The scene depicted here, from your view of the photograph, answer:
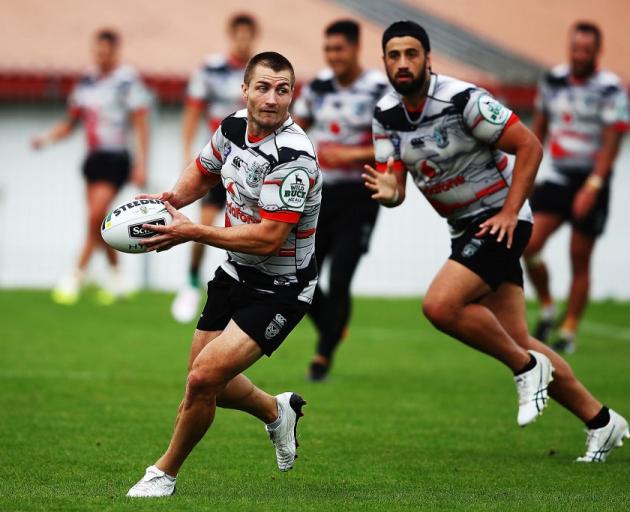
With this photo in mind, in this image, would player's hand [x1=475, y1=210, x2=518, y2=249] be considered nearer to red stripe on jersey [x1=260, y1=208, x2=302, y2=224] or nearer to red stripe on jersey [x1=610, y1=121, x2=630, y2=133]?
red stripe on jersey [x1=260, y1=208, x2=302, y2=224]

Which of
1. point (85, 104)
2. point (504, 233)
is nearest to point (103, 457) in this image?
point (504, 233)

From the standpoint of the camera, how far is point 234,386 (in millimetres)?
6332

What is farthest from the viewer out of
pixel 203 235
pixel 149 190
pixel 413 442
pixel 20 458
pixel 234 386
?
pixel 149 190

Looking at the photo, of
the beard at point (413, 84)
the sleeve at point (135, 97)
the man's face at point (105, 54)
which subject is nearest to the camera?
the beard at point (413, 84)

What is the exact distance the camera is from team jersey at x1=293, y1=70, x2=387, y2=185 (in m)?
10.4

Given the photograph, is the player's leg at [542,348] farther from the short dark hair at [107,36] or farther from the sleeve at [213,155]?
the short dark hair at [107,36]

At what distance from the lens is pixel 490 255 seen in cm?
717

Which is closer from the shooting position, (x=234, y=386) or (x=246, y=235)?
(x=246, y=235)

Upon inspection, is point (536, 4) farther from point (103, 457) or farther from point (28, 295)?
point (103, 457)

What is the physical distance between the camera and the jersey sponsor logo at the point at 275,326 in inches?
238

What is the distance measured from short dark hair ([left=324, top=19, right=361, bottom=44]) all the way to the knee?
3.64 m

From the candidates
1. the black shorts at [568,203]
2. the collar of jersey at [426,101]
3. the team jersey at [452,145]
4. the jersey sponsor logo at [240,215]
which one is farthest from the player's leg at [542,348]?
the black shorts at [568,203]

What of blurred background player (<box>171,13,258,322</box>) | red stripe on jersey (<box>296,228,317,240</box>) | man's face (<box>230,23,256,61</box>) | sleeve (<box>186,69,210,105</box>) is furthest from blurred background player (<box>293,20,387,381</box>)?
red stripe on jersey (<box>296,228,317,240</box>)

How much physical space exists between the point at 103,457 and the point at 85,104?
32.0 ft
